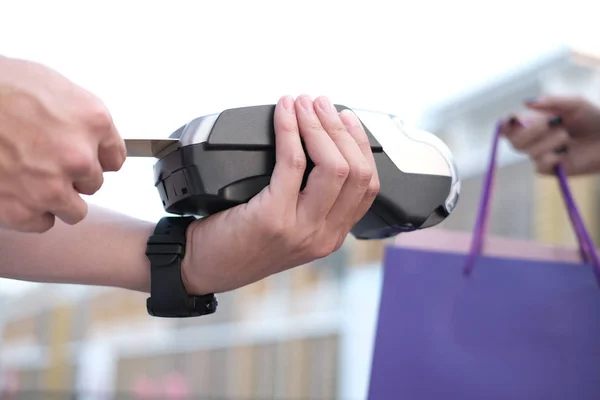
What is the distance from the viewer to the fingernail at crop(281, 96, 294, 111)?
44 cm

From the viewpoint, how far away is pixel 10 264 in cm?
51

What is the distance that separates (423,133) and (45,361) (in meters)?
15.6

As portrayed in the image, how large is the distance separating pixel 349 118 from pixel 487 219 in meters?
0.29

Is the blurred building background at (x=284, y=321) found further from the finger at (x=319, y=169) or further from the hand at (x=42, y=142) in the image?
the hand at (x=42, y=142)

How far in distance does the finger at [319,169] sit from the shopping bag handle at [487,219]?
0.84 feet

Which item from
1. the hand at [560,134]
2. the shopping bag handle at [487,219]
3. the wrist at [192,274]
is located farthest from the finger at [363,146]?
the hand at [560,134]

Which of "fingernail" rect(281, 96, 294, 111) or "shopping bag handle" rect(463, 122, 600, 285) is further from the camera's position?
"shopping bag handle" rect(463, 122, 600, 285)

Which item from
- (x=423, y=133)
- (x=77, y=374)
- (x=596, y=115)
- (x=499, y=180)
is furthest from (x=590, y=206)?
(x=77, y=374)

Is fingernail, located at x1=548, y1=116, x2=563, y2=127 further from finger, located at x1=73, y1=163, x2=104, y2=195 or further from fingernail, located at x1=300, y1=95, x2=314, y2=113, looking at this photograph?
finger, located at x1=73, y1=163, x2=104, y2=195

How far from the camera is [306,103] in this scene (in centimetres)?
44

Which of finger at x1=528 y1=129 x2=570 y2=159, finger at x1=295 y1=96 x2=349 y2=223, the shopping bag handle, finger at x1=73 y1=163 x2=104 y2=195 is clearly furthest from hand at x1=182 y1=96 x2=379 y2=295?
finger at x1=528 y1=129 x2=570 y2=159

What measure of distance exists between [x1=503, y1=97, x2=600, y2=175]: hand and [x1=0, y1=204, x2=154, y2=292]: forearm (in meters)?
0.45

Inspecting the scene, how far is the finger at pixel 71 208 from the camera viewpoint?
1.13 ft

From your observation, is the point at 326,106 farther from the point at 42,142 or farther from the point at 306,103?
the point at 42,142
